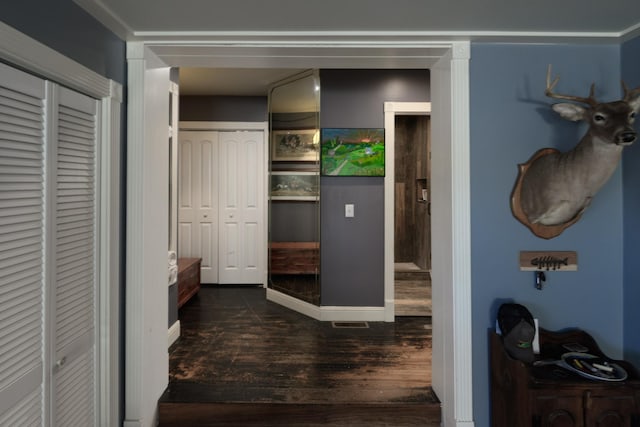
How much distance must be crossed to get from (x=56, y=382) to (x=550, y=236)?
7.94 feet

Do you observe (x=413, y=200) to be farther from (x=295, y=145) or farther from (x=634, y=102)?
(x=634, y=102)

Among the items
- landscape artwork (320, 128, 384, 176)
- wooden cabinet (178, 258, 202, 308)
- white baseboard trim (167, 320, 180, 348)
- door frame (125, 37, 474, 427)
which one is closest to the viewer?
door frame (125, 37, 474, 427)

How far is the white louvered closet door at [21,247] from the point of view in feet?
4.37

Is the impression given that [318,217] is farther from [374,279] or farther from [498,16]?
[498,16]

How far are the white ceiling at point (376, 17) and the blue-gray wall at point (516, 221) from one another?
5.8 inches

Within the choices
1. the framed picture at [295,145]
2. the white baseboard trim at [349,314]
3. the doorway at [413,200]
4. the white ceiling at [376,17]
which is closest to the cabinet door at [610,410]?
the white ceiling at [376,17]

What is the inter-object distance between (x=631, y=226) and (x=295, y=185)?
9.58 feet

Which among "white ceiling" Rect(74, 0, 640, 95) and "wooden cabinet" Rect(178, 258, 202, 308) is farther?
"wooden cabinet" Rect(178, 258, 202, 308)

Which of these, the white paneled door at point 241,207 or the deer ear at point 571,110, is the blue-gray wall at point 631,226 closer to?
the deer ear at point 571,110

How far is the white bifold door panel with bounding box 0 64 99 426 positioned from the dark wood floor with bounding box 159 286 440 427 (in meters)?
0.73

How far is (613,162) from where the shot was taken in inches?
69.2

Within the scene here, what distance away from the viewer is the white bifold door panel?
1.35 m

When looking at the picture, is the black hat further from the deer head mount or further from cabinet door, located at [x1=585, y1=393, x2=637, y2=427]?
the deer head mount

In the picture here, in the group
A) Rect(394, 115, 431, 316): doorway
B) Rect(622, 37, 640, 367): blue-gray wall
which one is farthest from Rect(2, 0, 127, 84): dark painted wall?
Rect(394, 115, 431, 316): doorway
